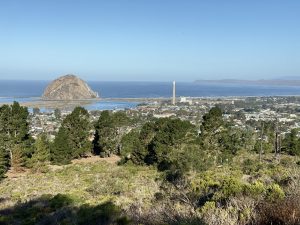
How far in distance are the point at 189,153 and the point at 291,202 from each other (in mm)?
17376

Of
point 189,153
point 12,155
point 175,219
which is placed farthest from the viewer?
point 12,155

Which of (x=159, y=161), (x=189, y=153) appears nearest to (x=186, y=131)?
(x=159, y=161)

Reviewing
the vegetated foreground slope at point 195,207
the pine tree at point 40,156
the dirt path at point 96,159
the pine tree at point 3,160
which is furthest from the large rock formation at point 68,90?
the vegetated foreground slope at point 195,207

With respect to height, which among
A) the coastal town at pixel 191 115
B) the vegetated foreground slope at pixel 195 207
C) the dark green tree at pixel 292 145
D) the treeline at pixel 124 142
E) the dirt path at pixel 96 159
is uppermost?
the vegetated foreground slope at pixel 195 207

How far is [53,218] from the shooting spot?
8.43 metres

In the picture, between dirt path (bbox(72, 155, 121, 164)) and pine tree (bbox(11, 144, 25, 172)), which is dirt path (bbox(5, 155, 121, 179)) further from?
pine tree (bbox(11, 144, 25, 172))

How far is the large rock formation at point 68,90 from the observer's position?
136 meters

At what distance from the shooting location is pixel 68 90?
13825cm

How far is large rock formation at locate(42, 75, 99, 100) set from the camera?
136 meters

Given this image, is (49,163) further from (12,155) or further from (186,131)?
(186,131)

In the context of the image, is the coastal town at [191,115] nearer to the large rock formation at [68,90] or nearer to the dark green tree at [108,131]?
the dark green tree at [108,131]

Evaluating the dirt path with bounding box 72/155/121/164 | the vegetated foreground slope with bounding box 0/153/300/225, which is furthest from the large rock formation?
the vegetated foreground slope with bounding box 0/153/300/225

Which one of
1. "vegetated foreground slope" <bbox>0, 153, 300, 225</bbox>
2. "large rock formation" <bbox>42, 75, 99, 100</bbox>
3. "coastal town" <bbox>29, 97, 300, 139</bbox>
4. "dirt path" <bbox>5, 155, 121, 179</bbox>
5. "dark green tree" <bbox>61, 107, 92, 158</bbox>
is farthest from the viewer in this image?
"large rock formation" <bbox>42, 75, 99, 100</bbox>

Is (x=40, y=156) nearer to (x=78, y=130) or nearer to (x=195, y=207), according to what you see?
(x=78, y=130)
